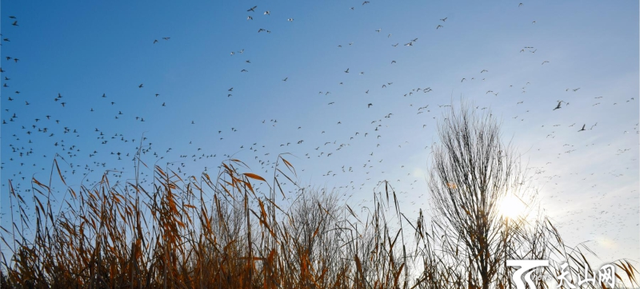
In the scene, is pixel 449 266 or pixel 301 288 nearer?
pixel 301 288

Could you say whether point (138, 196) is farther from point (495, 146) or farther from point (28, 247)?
point (495, 146)

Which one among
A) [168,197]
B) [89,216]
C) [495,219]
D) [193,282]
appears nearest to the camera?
[193,282]

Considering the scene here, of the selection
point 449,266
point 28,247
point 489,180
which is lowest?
point 449,266

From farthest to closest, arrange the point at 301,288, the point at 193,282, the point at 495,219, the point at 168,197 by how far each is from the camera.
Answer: the point at 495,219 → the point at 168,197 → the point at 301,288 → the point at 193,282

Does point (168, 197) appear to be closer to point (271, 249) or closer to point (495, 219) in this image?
point (271, 249)

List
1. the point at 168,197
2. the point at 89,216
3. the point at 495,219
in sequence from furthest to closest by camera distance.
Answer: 1. the point at 495,219
2. the point at 89,216
3. the point at 168,197

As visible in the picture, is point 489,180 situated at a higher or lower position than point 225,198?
higher

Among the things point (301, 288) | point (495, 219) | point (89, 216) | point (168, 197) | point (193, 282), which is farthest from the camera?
point (495, 219)

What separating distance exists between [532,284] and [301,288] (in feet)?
4.48

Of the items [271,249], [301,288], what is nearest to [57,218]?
[271,249]

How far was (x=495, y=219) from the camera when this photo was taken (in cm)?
1069

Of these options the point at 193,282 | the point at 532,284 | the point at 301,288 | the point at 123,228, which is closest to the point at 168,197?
the point at 123,228

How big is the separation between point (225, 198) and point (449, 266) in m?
1.32

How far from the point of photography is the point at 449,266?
7.83 feet
